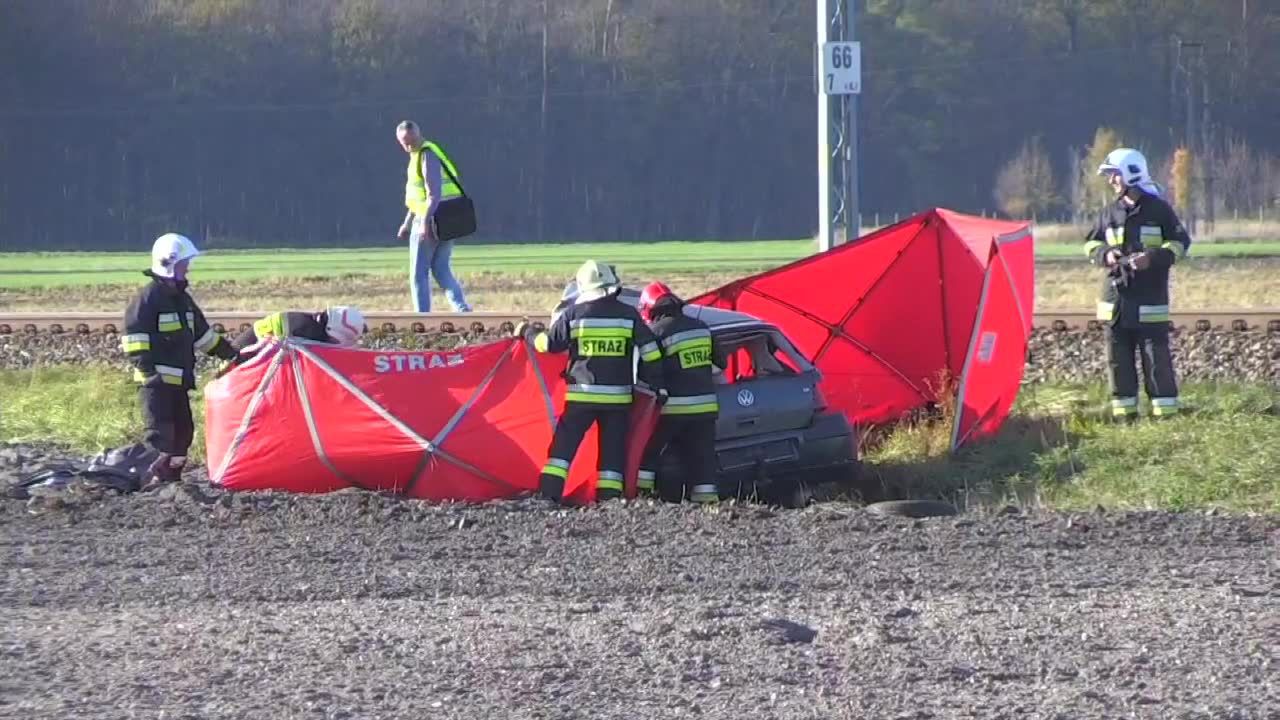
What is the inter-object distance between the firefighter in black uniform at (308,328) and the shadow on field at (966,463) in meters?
3.28

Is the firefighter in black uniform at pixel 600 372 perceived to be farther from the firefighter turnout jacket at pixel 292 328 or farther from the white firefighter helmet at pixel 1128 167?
the white firefighter helmet at pixel 1128 167

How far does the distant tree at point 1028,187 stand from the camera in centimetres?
6625

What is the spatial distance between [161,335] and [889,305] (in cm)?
477

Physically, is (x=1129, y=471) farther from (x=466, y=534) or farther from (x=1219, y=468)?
(x=466, y=534)

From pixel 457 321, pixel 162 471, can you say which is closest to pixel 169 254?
pixel 162 471

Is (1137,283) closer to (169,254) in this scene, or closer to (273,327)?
(273,327)

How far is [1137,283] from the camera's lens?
1195 cm

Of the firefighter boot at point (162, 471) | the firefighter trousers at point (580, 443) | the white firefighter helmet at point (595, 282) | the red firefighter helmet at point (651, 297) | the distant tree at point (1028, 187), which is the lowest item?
the distant tree at point (1028, 187)

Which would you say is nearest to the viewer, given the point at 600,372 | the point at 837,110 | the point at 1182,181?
the point at 600,372

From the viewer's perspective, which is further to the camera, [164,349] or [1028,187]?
[1028,187]

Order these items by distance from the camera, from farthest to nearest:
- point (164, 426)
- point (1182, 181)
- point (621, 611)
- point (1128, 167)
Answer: point (1182, 181) → point (1128, 167) → point (164, 426) → point (621, 611)

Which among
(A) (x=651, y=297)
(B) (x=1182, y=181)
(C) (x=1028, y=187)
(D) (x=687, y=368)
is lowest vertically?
(C) (x=1028, y=187)

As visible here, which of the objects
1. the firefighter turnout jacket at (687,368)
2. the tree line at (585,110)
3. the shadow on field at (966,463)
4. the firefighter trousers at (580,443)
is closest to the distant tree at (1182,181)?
the tree line at (585,110)

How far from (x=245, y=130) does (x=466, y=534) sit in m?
60.7
